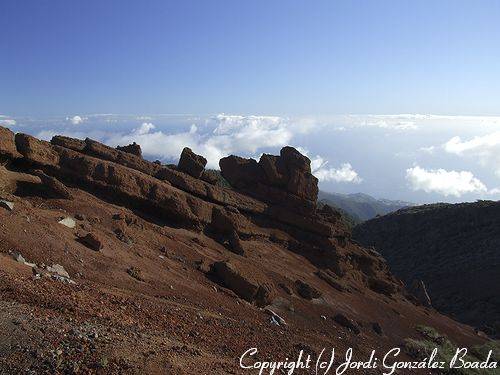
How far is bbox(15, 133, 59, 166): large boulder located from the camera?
22.6 m

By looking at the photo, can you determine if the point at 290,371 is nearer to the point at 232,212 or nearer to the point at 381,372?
the point at 381,372

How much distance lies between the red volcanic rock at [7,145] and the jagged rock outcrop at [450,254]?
3651 centimetres

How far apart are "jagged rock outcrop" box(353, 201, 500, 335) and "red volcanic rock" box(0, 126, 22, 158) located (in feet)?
120

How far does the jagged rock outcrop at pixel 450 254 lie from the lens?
47031 millimetres

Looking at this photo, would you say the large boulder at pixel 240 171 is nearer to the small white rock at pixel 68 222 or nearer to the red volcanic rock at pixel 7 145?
the red volcanic rock at pixel 7 145

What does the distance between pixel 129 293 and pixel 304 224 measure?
20.9m

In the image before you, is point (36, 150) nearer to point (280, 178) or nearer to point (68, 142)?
point (68, 142)

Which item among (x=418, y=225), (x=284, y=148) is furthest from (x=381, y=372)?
(x=418, y=225)

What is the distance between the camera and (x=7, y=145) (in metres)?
22.0

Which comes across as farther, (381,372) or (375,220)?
(375,220)

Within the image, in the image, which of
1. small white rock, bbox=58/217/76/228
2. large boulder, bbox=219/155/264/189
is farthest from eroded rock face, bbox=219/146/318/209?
small white rock, bbox=58/217/76/228

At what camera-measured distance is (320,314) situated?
23516mm

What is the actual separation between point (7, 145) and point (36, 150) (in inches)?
56.4

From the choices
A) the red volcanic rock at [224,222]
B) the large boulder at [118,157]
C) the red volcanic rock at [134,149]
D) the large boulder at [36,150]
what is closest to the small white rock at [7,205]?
the large boulder at [36,150]
